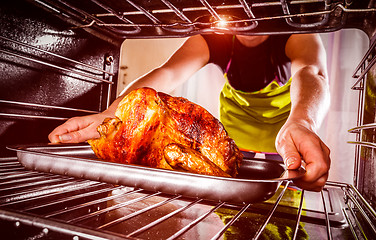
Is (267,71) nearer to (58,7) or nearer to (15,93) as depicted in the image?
(58,7)

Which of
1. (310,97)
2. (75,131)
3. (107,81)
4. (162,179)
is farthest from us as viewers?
(107,81)

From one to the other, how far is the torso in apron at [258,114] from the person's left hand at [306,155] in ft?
4.04

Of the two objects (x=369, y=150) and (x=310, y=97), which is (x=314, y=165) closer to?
(x=369, y=150)

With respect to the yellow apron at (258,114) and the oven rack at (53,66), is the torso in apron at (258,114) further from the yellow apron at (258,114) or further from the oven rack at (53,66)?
the oven rack at (53,66)

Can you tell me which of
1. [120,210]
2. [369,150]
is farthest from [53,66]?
[369,150]

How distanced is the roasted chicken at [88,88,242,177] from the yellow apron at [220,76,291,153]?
1134mm

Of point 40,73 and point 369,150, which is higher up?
point 40,73

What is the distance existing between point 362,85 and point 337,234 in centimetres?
61

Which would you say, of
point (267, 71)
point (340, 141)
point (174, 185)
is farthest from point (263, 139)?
point (174, 185)

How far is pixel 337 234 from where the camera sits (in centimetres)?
74

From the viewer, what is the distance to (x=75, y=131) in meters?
1.08

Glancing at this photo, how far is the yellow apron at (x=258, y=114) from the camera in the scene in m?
2.03

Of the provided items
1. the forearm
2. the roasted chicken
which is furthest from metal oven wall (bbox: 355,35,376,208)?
the roasted chicken

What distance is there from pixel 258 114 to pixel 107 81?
117 cm
